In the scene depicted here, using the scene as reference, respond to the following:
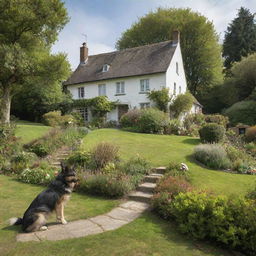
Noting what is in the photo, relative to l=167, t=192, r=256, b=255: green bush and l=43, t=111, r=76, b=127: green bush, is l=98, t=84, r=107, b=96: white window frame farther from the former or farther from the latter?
l=167, t=192, r=256, b=255: green bush

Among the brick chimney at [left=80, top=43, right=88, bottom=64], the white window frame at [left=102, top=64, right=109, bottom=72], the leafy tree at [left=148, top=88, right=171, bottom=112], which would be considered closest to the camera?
the leafy tree at [left=148, top=88, right=171, bottom=112]

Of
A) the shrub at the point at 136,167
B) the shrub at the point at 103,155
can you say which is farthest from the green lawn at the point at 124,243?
the shrub at the point at 103,155

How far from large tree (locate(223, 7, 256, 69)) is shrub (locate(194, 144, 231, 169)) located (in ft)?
103

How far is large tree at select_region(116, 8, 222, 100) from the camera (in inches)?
1465

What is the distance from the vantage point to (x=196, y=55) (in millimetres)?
37969

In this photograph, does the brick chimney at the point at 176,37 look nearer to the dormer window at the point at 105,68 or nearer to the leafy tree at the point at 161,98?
the leafy tree at the point at 161,98

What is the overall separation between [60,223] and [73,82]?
2573 cm

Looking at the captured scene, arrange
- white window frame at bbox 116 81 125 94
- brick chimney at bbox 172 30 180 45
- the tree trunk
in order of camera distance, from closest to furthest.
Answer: the tree trunk < brick chimney at bbox 172 30 180 45 < white window frame at bbox 116 81 125 94

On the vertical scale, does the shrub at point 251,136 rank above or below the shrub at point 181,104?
below

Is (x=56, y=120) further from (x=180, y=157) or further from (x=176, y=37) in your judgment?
(x=176, y=37)

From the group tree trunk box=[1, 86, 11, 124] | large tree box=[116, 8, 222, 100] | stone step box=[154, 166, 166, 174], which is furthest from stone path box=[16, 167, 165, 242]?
large tree box=[116, 8, 222, 100]

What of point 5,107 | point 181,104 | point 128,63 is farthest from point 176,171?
point 128,63

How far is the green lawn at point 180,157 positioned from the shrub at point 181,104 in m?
8.20

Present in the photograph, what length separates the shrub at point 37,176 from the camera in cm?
876
